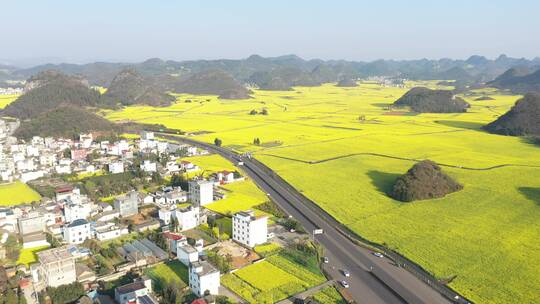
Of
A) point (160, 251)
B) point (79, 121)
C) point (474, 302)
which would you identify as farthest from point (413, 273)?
point (79, 121)

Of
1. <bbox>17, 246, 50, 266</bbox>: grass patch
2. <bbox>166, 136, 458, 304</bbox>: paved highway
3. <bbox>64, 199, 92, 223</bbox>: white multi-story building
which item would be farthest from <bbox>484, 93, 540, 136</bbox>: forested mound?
<bbox>17, 246, 50, 266</bbox>: grass patch

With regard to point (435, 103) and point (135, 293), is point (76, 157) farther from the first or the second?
point (435, 103)

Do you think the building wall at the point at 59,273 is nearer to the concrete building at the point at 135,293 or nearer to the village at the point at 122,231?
the village at the point at 122,231

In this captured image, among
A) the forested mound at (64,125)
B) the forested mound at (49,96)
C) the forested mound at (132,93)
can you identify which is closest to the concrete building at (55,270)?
the forested mound at (64,125)

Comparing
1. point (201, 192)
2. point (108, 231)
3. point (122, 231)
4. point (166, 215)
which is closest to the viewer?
point (108, 231)

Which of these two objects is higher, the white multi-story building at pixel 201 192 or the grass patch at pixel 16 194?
the white multi-story building at pixel 201 192

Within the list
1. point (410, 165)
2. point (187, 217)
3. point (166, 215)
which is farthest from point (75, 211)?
point (410, 165)
